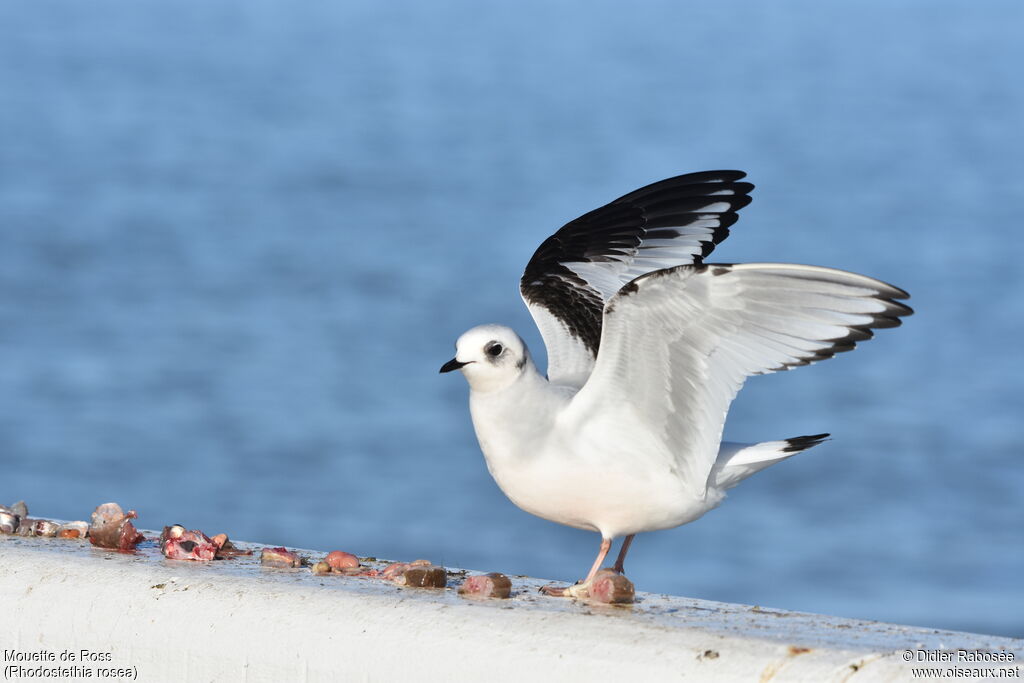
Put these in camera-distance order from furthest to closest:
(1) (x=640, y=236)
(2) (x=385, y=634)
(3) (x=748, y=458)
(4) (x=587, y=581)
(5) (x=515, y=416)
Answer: (1) (x=640, y=236) < (3) (x=748, y=458) < (5) (x=515, y=416) < (4) (x=587, y=581) < (2) (x=385, y=634)

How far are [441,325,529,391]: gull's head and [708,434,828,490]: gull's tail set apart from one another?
81cm

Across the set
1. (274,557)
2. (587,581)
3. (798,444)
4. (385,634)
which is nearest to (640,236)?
(798,444)

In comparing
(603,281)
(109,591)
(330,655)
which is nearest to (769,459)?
(603,281)

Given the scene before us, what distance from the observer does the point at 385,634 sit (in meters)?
3.56

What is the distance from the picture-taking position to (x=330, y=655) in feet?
11.7

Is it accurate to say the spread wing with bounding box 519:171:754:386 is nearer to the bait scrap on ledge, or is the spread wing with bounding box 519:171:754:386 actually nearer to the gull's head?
the gull's head

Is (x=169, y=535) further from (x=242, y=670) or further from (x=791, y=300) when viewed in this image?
(x=791, y=300)

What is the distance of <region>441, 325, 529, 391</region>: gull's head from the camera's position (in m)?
4.47

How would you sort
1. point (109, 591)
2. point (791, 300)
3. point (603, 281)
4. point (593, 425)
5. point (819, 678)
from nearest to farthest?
point (819, 678) < point (109, 591) < point (791, 300) < point (593, 425) < point (603, 281)

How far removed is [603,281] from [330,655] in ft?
8.90

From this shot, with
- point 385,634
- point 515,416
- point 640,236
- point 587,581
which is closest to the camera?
point 385,634

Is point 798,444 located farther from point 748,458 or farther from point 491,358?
point 491,358

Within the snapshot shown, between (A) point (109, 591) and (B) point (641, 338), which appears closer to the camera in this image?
(A) point (109, 591)

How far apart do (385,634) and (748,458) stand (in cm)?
169
